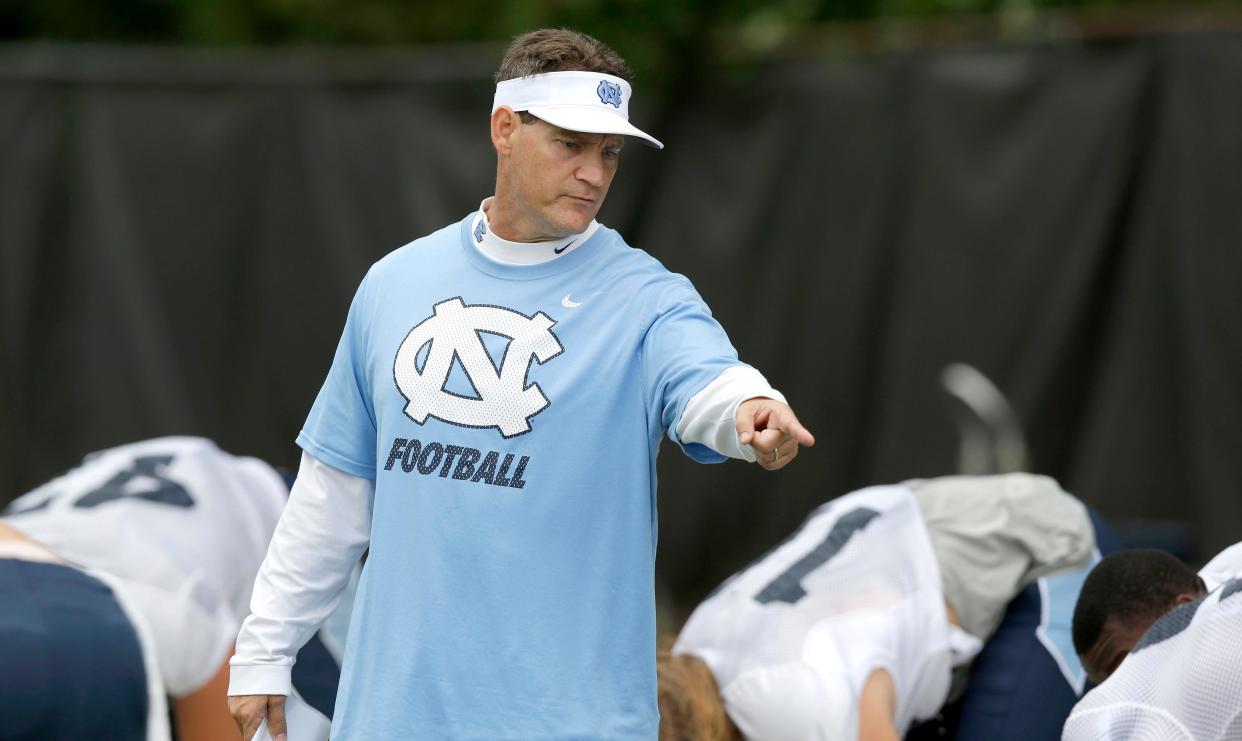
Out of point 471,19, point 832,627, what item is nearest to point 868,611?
point 832,627

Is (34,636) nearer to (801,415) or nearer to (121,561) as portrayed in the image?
(121,561)

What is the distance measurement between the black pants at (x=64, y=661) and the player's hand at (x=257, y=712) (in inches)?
25.4

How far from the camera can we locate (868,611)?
3482mm

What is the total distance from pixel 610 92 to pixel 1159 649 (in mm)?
1284

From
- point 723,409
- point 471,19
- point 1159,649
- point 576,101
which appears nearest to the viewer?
point 723,409

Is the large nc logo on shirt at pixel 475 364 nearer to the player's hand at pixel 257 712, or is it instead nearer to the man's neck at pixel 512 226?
the man's neck at pixel 512 226

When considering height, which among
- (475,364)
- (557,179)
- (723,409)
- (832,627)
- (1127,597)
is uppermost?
(557,179)

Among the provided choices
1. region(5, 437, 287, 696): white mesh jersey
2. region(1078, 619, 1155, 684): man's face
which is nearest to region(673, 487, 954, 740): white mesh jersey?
region(1078, 619, 1155, 684): man's face

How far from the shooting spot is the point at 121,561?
372 centimetres

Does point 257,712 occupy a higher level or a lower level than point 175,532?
higher

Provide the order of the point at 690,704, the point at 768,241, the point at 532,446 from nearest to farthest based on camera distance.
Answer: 1. the point at 532,446
2. the point at 690,704
3. the point at 768,241

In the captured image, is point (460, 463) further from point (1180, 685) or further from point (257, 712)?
point (1180, 685)

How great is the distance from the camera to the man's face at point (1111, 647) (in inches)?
124

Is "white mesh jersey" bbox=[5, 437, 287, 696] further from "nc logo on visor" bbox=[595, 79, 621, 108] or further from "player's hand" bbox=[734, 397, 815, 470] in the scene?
"player's hand" bbox=[734, 397, 815, 470]
